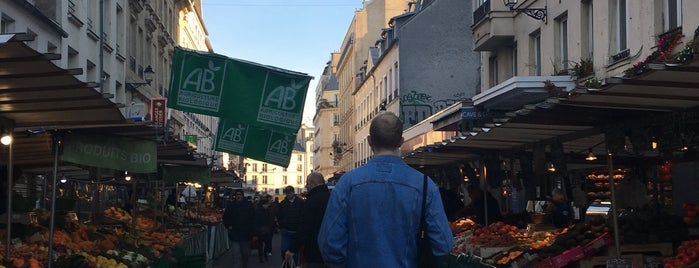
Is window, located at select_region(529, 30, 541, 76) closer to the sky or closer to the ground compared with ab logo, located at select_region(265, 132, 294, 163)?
closer to the sky

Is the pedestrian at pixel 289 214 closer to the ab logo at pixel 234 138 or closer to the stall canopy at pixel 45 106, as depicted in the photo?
the ab logo at pixel 234 138

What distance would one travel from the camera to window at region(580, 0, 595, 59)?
19203mm

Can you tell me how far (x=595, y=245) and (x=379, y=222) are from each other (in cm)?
628

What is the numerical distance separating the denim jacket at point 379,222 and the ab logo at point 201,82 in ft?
28.9

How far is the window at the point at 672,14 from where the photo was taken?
1492 cm

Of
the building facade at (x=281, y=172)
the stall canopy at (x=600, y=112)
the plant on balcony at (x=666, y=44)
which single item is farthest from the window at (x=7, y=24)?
the building facade at (x=281, y=172)

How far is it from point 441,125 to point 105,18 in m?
11.7

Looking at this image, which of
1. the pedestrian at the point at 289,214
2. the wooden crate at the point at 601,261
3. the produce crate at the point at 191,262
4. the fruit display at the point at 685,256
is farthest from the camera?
the pedestrian at the point at 289,214

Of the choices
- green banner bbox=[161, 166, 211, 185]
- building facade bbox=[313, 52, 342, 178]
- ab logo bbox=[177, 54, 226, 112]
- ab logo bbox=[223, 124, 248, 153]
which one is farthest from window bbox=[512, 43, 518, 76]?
building facade bbox=[313, 52, 342, 178]

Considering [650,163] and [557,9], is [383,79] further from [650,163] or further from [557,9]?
[650,163]

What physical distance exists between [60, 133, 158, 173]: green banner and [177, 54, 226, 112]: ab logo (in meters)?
2.07

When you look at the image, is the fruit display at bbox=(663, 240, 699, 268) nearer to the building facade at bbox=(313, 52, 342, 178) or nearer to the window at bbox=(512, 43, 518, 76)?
the window at bbox=(512, 43, 518, 76)

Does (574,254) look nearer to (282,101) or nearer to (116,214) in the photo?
(282,101)

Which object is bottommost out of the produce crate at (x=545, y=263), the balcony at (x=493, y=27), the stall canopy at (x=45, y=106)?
the produce crate at (x=545, y=263)
